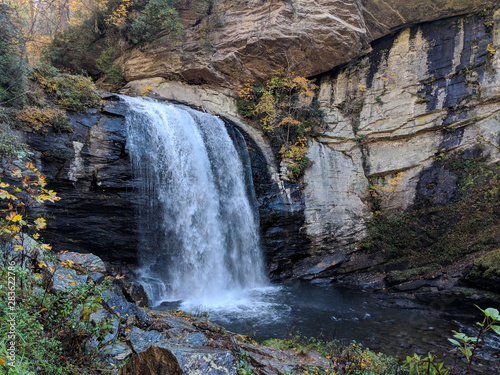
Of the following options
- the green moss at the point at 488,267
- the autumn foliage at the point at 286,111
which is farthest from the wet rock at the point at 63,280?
the green moss at the point at 488,267

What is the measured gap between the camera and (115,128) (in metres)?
8.95

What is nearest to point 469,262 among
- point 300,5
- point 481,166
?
point 481,166

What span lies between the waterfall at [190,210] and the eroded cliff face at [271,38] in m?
3.55

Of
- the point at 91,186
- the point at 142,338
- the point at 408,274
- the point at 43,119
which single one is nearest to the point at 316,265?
the point at 408,274

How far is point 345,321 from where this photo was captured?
7.73 metres

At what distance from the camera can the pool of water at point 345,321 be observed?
637cm

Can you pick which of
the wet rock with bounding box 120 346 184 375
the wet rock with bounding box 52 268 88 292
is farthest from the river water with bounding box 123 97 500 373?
the wet rock with bounding box 120 346 184 375

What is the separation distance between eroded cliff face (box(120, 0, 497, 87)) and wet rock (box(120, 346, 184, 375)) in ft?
41.6

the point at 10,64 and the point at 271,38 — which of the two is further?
the point at 271,38

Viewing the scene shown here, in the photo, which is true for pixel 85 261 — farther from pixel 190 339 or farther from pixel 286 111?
pixel 286 111

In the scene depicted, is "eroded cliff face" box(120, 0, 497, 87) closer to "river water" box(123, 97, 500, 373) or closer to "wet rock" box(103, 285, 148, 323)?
"river water" box(123, 97, 500, 373)

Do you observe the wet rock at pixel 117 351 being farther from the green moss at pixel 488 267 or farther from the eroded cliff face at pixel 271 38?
the eroded cliff face at pixel 271 38

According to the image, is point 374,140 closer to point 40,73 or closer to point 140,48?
point 140,48

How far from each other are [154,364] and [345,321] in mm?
6368
